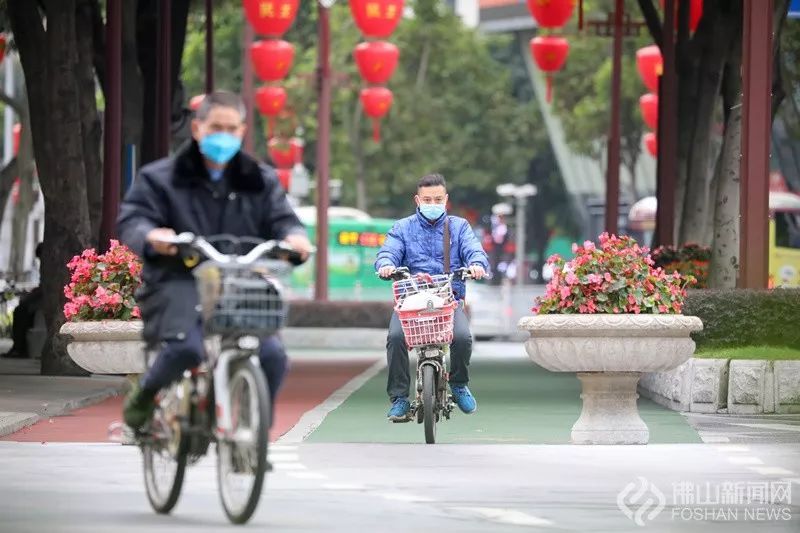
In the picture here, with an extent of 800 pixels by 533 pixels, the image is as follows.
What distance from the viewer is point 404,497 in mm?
12125

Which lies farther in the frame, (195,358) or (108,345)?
(108,345)

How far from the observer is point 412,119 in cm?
8238

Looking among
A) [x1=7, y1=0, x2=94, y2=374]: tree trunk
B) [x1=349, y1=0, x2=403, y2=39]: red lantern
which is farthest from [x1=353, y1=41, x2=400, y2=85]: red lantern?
[x1=7, y1=0, x2=94, y2=374]: tree trunk

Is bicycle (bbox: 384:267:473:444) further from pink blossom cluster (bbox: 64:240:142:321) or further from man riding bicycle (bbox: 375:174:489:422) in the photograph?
pink blossom cluster (bbox: 64:240:142:321)

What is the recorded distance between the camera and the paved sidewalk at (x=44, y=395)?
59.4 ft

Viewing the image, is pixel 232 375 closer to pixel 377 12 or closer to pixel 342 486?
pixel 342 486

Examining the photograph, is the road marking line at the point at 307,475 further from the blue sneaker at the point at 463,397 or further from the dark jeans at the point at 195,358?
the blue sneaker at the point at 463,397

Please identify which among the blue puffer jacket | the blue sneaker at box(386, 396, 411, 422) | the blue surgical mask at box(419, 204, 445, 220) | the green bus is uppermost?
the blue surgical mask at box(419, 204, 445, 220)

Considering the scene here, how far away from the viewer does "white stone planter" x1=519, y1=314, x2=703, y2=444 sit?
1566cm

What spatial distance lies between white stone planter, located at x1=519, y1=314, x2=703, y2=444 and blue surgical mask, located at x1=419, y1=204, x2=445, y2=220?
0.90 m

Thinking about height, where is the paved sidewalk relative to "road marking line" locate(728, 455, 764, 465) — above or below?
below

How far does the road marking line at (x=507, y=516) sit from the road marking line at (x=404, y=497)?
39 cm

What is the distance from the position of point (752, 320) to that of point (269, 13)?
16.6 m

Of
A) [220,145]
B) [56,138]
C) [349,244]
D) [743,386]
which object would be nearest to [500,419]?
[743,386]
